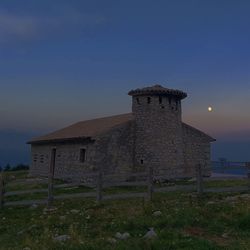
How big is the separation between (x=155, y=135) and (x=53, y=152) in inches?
375

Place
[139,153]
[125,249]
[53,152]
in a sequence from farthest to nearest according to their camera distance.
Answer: [53,152] < [139,153] < [125,249]

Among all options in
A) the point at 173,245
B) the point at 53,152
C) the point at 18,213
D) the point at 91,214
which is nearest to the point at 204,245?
the point at 173,245

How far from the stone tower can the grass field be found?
14373mm

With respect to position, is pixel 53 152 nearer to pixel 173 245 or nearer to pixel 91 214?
pixel 91 214

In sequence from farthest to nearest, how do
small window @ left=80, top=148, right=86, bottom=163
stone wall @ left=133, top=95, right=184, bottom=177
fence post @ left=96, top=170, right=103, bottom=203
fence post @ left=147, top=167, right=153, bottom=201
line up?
stone wall @ left=133, top=95, right=184, bottom=177
small window @ left=80, top=148, right=86, bottom=163
fence post @ left=96, top=170, right=103, bottom=203
fence post @ left=147, top=167, right=153, bottom=201

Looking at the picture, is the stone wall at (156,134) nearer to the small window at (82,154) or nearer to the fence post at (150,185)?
the small window at (82,154)

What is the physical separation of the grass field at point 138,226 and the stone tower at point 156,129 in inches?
566

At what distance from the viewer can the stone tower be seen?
→ 31641mm

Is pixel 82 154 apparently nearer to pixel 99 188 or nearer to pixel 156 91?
pixel 156 91

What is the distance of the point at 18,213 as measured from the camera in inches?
685

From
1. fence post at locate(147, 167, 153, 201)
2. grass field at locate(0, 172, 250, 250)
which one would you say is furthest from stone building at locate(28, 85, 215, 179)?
grass field at locate(0, 172, 250, 250)

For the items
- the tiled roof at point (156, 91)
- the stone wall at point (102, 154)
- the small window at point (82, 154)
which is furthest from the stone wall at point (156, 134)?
the small window at point (82, 154)

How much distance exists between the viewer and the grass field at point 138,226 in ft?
32.3

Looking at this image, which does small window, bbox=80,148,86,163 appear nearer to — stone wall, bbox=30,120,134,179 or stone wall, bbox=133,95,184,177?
stone wall, bbox=30,120,134,179
